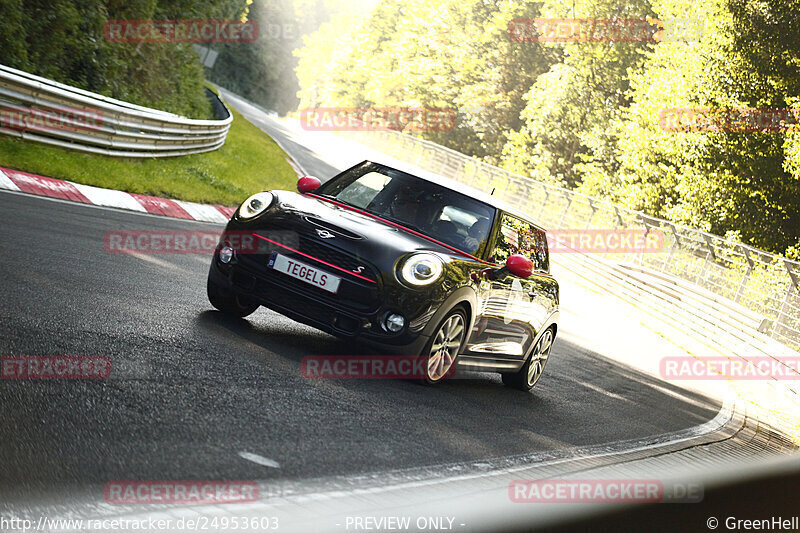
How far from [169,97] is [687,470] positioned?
845 inches

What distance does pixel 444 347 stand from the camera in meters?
6.79

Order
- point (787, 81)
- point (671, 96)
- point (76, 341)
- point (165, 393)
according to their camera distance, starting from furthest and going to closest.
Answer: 1. point (671, 96)
2. point (787, 81)
3. point (76, 341)
4. point (165, 393)

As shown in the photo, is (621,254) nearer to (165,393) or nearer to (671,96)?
(671,96)

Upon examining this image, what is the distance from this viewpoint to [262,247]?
6582mm

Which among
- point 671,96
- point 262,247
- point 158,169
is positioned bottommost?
point 158,169

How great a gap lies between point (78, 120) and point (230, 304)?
8.04m

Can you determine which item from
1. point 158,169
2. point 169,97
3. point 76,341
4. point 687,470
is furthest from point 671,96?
point 76,341
